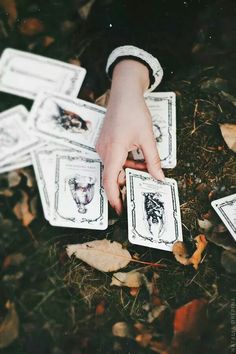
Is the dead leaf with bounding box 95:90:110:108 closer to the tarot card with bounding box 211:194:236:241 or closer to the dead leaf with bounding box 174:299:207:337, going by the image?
the tarot card with bounding box 211:194:236:241

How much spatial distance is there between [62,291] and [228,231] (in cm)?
64

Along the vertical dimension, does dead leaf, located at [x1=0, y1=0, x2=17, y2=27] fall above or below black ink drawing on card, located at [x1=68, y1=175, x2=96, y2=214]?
above

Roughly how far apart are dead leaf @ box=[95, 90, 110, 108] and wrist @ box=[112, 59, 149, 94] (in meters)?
0.16

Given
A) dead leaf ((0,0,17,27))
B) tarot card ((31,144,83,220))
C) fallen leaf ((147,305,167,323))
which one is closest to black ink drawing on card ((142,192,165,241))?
fallen leaf ((147,305,167,323))

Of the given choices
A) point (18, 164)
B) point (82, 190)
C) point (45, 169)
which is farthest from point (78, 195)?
point (18, 164)

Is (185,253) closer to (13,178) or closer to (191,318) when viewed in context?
(191,318)

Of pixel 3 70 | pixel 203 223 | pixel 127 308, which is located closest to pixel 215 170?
pixel 203 223

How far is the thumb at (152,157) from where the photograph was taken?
1.53 meters

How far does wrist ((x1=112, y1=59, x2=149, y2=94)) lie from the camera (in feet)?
5.34

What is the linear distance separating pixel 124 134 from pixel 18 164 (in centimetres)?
47

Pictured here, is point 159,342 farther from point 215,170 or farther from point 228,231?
point 215,170

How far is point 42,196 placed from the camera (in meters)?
1.61

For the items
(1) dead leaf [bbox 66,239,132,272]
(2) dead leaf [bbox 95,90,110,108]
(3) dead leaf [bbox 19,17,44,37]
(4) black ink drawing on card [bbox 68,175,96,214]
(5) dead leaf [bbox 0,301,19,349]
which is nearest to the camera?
(5) dead leaf [bbox 0,301,19,349]

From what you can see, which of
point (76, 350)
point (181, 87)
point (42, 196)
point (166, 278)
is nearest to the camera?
point (76, 350)
